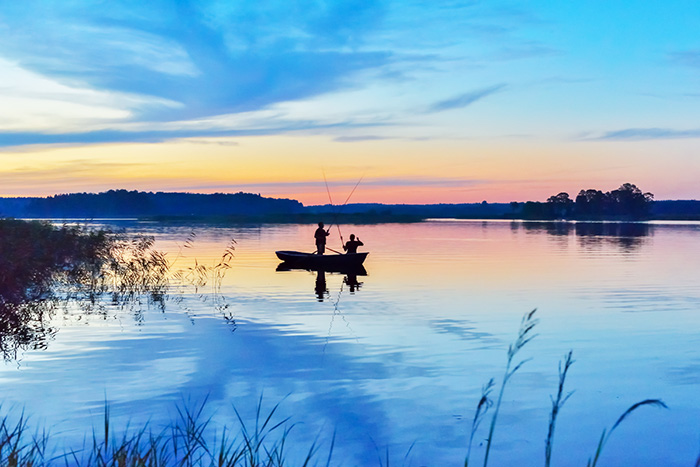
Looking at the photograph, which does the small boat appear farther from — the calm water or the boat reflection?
the calm water

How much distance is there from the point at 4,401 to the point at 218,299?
1236 cm

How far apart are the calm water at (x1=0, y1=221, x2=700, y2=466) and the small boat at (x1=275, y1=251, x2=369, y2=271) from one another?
278 inches

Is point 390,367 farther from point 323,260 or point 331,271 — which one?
point 331,271

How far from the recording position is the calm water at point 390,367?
8.58 m

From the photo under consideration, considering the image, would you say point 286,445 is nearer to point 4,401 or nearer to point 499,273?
point 4,401

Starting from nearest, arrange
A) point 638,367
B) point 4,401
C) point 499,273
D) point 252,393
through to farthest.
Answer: point 4,401 < point 252,393 < point 638,367 < point 499,273

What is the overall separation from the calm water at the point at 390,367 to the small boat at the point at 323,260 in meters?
7.05

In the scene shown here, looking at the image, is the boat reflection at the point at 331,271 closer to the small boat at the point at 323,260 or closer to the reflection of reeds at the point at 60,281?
the small boat at the point at 323,260

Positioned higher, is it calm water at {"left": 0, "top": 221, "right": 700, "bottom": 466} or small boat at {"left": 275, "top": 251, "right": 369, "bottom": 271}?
small boat at {"left": 275, "top": 251, "right": 369, "bottom": 271}

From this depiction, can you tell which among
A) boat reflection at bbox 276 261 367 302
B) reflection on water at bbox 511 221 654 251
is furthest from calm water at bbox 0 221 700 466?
reflection on water at bbox 511 221 654 251

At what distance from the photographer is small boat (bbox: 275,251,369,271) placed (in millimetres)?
31328

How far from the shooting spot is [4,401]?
9.67 metres

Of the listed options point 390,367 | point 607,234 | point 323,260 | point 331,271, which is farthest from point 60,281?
point 607,234

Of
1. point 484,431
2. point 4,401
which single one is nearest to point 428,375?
point 484,431
